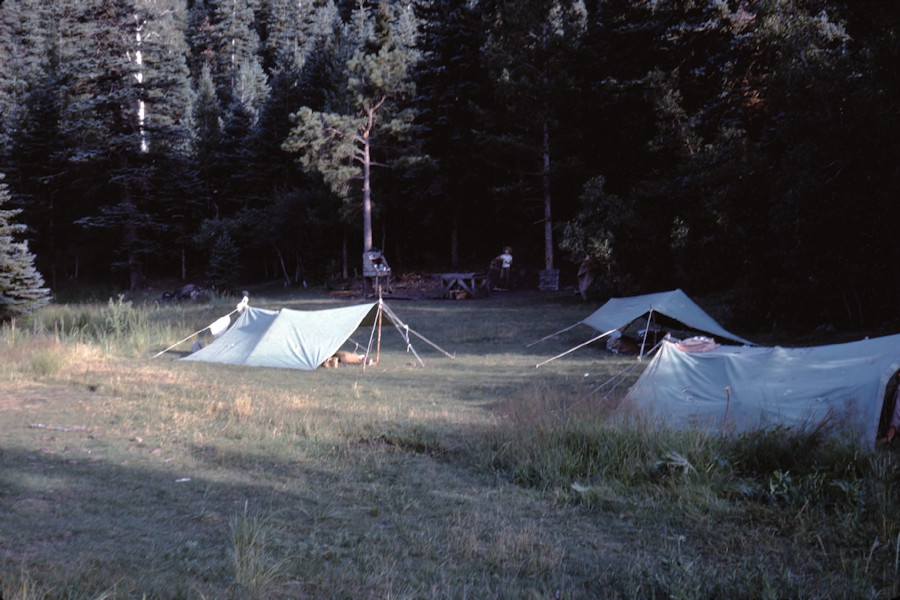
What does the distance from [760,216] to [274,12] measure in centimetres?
5991

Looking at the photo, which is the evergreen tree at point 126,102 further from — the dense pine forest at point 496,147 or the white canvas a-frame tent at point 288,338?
the white canvas a-frame tent at point 288,338

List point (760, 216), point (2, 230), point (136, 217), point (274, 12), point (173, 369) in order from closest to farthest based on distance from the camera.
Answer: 1. point (173, 369)
2. point (760, 216)
3. point (2, 230)
4. point (136, 217)
5. point (274, 12)

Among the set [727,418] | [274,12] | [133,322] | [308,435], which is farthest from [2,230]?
[274,12]

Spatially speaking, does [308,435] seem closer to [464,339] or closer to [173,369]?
[173,369]

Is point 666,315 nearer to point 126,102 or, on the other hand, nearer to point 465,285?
point 465,285

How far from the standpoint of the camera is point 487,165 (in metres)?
32.4

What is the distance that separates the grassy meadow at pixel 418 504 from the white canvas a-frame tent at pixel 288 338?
4456mm

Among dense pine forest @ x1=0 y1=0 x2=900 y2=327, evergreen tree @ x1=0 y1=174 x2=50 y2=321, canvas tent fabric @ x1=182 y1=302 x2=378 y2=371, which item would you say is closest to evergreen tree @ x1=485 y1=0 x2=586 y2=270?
dense pine forest @ x1=0 y1=0 x2=900 y2=327

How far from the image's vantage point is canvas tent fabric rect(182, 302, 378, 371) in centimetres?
1379

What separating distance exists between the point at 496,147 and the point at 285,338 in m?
16.2

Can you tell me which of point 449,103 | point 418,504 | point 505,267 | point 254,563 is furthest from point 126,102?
point 254,563

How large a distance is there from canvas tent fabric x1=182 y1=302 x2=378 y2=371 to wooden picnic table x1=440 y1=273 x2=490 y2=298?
39.0ft

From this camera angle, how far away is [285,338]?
46.6ft

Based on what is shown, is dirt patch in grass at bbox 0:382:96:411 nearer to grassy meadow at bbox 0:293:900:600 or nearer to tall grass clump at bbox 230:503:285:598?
grassy meadow at bbox 0:293:900:600
